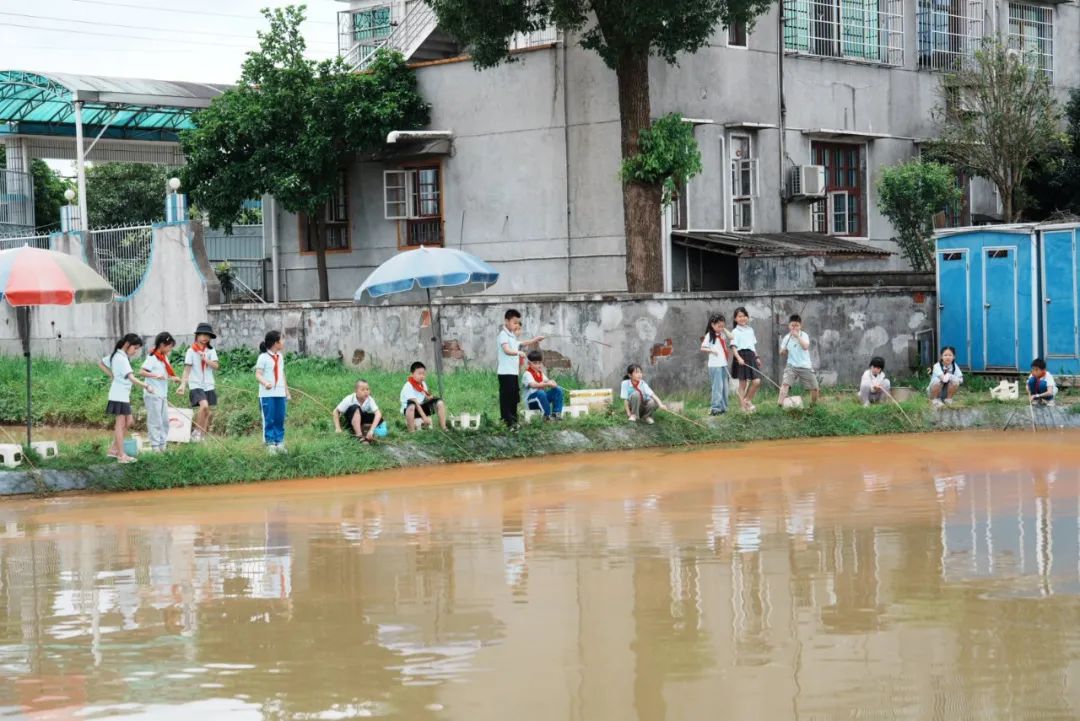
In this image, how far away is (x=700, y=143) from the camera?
85.3 ft

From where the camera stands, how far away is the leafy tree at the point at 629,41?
2264 cm

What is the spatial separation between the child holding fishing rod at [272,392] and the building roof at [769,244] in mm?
10798

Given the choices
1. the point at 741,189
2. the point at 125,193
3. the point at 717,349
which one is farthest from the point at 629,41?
the point at 125,193

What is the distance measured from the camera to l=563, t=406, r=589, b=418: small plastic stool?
1844 cm

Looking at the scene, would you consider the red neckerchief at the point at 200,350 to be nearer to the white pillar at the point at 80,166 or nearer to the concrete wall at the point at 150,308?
the concrete wall at the point at 150,308

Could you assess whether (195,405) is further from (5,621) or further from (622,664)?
(622,664)

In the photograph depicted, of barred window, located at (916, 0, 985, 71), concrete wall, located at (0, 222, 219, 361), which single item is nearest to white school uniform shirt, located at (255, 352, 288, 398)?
concrete wall, located at (0, 222, 219, 361)

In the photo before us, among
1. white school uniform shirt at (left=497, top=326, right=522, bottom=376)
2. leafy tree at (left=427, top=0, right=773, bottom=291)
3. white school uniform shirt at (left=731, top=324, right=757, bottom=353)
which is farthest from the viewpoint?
leafy tree at (left=427, top=0, right=773, bottom=291)

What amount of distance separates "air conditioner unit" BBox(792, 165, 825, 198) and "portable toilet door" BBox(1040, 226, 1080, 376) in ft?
18.5

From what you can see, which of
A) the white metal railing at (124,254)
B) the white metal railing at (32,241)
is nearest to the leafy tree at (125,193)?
the white metal railing at (32,241)

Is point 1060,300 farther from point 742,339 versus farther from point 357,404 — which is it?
point 357,404

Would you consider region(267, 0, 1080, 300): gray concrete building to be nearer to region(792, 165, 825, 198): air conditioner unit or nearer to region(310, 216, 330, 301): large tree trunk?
region(792, 165, 825, 198): air conditioner unit

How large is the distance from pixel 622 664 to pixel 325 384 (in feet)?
48.9

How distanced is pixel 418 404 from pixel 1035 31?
21.1m
